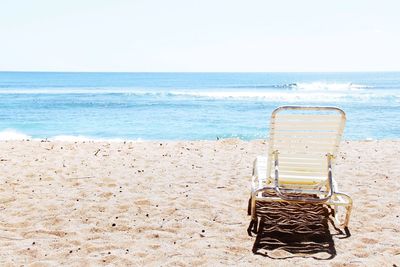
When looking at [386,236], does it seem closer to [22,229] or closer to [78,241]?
[78,241]

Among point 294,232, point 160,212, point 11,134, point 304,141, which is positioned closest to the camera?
point 294,232

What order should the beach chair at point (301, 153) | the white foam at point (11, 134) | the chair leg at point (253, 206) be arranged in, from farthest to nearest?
1. the white foam at point (11, 134)
2. the beach chair at point (301, 153)
3. the chair leg at point (253, 206)

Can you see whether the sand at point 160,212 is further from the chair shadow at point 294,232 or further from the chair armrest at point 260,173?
the chair armrest at point 260,173

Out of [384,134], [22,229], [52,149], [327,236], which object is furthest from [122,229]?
[384,134]

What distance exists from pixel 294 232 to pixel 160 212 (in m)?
1.56

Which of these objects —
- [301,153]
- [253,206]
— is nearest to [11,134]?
[253,206]

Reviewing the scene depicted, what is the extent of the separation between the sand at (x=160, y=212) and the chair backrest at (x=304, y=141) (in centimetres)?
63

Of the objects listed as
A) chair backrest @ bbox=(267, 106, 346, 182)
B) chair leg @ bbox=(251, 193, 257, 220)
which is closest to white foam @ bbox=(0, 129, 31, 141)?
chair leg @ bbox=(251, 193, 257, 220)

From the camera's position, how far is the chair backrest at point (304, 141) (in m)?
4.36

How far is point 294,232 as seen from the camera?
167 inches

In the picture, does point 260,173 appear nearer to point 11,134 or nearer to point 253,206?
point 253,206

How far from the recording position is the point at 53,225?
4.36m

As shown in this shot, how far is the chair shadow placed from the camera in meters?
3.76

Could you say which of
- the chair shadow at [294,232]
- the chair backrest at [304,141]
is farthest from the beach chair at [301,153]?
the chair shadow at [294,232]
